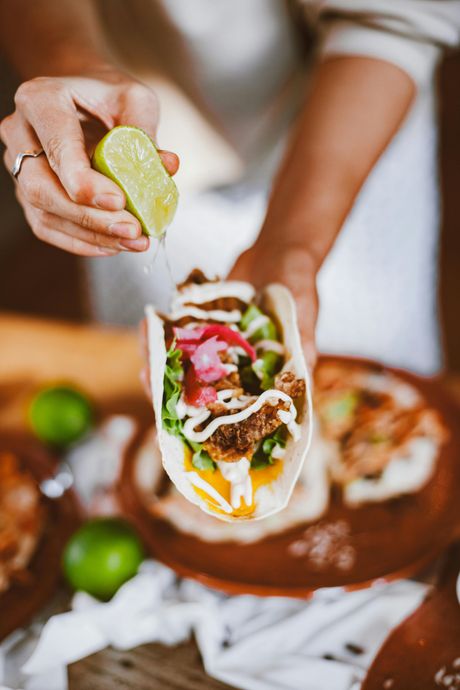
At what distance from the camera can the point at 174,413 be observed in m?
1.25

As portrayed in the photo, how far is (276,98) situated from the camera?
2.31m

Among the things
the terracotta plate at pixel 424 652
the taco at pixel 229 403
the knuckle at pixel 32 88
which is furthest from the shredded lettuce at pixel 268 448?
the knuckle at pixel 32 88

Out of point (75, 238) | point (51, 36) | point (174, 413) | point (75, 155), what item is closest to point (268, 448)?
point (174, 413)

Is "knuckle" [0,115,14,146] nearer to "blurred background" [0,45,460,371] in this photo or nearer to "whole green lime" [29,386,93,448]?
"whole green lime" [29,386,93,448]

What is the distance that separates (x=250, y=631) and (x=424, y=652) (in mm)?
343

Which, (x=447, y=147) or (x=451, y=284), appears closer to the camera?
(x=451, y=284)

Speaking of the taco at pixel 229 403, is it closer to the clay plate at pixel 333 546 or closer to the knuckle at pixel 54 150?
the clay plate at pixel 333 546

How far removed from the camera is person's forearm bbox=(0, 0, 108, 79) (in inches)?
61.8

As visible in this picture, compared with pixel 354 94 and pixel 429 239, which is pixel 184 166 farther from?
pixel 429 239

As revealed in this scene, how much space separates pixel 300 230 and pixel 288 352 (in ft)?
1.36

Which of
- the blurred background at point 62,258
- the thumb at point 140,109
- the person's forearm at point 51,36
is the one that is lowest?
the blurred background at point 62,258

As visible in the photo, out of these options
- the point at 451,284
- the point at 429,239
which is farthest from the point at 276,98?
the point at 451,284

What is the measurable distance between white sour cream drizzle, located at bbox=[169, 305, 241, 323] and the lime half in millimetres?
297

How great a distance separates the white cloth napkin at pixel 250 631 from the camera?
1.25m
